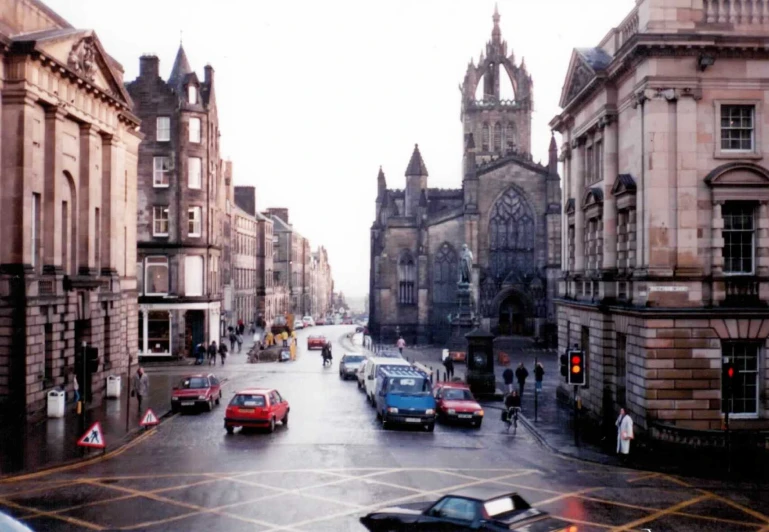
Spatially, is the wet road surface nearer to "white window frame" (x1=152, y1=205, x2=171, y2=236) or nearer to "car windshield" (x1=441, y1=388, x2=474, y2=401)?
"car windshield" (x1=441, y1=388, x2=474, y2=401)

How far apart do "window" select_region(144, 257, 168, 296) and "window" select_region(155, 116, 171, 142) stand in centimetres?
774

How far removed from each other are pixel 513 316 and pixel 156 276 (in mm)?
32990

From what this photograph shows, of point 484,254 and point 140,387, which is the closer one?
point 140,387

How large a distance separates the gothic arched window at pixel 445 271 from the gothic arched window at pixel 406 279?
2.36m

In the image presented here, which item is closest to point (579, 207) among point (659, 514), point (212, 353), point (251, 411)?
point (251, 411)

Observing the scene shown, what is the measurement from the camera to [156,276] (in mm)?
56000

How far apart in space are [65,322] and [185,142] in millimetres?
25883

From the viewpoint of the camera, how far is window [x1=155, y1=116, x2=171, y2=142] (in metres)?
56.6

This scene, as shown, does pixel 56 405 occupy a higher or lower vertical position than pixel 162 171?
lower

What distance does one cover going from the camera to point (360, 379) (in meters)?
40.9

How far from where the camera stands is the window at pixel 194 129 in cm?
5703

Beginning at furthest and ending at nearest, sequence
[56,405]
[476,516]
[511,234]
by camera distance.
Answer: [511,234], [56,405], [476,516]

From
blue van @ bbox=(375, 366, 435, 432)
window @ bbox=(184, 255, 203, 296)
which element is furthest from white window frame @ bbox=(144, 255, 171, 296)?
blue van @ bbox=(375, 366, 435, 432)

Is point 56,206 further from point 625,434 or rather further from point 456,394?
point 625,434
